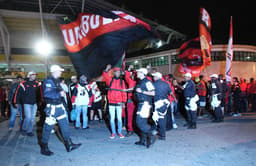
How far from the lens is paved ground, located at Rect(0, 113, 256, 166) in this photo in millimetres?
3773

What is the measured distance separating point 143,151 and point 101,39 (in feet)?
13.2

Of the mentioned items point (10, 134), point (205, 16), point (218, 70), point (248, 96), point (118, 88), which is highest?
point (205, 16)

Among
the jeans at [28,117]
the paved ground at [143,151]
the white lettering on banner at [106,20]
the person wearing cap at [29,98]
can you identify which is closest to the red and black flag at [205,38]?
the paved ground at [143,151]

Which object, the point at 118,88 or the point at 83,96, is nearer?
the point at 118,88

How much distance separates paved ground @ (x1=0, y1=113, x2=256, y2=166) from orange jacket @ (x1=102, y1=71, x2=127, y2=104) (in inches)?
43.8

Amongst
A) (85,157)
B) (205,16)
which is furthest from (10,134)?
(205,16)

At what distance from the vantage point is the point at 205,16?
32.5 feet

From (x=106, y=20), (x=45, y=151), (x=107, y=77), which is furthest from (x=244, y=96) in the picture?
(x=45, y=151)

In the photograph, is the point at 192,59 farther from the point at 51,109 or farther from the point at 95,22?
the point at 51,109

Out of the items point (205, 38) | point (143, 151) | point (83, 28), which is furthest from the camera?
point (205, 38)

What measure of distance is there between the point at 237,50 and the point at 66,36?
83.6 feet

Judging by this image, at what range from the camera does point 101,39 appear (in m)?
6.58

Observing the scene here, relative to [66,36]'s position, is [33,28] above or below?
above

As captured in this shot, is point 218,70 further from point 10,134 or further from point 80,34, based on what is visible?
point 10,134
